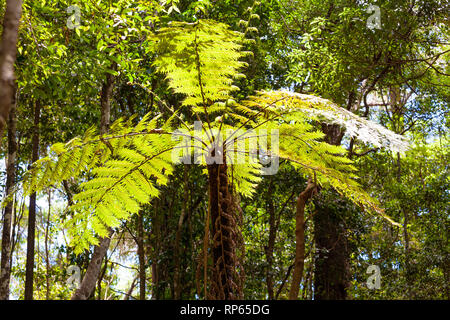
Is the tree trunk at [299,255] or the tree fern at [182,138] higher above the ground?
the tree fern at [182,138]

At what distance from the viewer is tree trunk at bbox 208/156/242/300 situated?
1.61 m

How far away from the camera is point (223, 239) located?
167 centimetres

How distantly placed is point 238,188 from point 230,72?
24.4 inches

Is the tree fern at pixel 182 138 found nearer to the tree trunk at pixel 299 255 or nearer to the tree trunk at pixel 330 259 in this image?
the tree trunk at pixel 299 255

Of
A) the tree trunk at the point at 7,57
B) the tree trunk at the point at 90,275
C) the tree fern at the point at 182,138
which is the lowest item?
the tree trunk at the point at 90,275

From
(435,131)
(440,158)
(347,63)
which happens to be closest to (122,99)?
(347,63)

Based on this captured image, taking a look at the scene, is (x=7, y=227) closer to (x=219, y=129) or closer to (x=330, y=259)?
(x=219, y=129)

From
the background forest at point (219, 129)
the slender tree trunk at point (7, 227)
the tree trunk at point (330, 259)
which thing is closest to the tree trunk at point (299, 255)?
the background forest at point (219, 129)

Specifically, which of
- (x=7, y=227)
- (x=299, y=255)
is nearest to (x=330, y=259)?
(x=7, y=227)

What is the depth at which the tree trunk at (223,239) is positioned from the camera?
1.61m

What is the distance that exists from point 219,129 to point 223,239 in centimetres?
46

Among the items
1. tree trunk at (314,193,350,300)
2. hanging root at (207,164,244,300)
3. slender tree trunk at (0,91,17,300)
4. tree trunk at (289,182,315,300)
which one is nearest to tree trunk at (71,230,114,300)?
slender tree trunk at (0,91,17,300)
